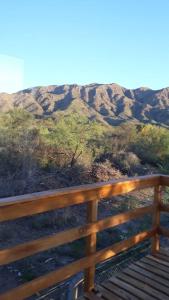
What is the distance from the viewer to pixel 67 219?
9.84 m

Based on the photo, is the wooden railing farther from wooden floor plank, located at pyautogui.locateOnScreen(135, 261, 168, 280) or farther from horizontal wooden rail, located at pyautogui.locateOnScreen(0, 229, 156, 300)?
wooden floor plank, located at pyautogui.locateOnScreen(135, 261, 168, 280)

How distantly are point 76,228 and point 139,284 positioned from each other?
931 millimetres

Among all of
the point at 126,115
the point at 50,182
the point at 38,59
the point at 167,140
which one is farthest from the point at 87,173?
the point at 126,115

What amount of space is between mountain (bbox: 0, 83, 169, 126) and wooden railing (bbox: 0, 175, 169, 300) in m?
51.3

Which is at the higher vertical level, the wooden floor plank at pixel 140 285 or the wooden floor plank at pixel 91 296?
the wooden floor plank at pixel 140 285

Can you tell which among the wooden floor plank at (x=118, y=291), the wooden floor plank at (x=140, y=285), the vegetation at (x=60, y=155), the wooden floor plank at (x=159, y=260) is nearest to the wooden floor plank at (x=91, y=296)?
the wooden floor plank at (x=118, y=291)

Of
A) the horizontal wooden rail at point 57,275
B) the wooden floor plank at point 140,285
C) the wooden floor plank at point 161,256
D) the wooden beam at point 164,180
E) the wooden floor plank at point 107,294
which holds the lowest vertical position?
the wooden floor plank at point 107,294

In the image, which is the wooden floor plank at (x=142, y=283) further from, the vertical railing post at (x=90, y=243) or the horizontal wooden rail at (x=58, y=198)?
the horizontal wooden rail at (x=58, y=198)

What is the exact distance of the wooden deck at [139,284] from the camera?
3.25 metres

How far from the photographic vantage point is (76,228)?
2959 millimetres

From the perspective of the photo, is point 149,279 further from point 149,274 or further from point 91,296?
point 91,296

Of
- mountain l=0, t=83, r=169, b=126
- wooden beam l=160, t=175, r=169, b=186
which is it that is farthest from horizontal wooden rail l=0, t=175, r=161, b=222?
mountain l=0, t=83, r=169, b=126

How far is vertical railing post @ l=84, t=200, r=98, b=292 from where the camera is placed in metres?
3.14

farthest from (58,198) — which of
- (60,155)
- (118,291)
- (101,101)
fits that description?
(101,101)
